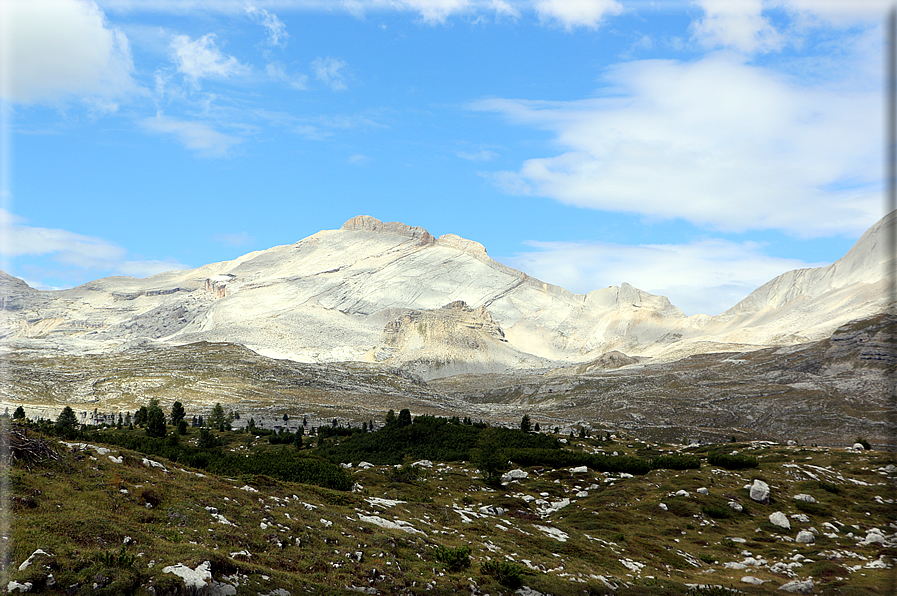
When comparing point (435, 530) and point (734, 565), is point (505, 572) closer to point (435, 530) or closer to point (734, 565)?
point (435, 530)

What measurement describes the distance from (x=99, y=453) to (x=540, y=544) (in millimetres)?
22816

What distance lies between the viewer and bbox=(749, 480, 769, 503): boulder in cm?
4812

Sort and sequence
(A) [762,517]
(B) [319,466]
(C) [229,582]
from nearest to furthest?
(C) [229,582] → (B) [319,466] → (A) [762,517]

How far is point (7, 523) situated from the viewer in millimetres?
15820

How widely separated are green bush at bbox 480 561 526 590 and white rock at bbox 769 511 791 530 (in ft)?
97.5

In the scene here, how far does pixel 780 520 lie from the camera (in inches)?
1716

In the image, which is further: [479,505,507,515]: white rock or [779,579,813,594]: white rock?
[479,505,507,515]: white rock

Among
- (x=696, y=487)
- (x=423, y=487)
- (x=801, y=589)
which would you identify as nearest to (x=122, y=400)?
(x=423, y=487)

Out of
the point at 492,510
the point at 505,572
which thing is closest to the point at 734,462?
the point at 492,510

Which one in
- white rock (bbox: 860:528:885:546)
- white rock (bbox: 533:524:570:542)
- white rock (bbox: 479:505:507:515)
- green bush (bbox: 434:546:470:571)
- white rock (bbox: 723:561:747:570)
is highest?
green bush (bbox: 434:546:470:571)

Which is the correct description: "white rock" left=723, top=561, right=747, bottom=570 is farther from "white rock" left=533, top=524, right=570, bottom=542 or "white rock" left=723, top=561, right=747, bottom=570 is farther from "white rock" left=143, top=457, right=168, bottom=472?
"white rock" left=143, top=457, right=168, bottom=472

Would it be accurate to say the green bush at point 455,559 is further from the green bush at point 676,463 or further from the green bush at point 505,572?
the green bush at point 676,463

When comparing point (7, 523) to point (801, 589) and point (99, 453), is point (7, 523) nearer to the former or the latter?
point (99, 453)

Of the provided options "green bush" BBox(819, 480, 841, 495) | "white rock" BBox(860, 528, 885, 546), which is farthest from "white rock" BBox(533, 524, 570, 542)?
"green bush" BBox(819, 480, 841, 495)
